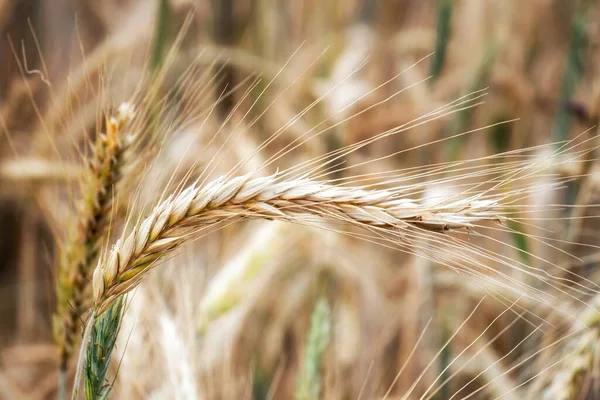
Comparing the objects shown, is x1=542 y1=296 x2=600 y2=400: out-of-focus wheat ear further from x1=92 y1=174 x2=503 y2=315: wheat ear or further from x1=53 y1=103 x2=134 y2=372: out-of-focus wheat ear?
x1=53 y1=103 x2=134 y2=372: out-of-focus wheat ear

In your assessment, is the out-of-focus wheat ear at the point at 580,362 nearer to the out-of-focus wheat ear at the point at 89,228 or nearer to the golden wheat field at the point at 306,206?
the golden wheat field at the point at 306,206

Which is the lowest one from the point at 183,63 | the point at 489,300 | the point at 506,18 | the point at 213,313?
the point at 489,300

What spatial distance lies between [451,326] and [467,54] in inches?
32.9

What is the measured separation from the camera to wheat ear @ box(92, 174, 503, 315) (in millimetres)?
542

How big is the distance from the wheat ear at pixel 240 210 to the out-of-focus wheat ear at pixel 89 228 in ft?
0.63

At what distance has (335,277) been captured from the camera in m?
1.51

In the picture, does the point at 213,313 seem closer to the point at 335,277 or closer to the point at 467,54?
the point at 335,277

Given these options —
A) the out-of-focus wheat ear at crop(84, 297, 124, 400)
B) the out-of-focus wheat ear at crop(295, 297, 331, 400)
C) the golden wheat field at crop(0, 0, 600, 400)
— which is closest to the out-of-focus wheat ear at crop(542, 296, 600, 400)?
the golden wheat field at crop(0, 0, 600, 400)

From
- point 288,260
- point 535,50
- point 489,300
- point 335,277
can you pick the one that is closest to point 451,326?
point 489,300

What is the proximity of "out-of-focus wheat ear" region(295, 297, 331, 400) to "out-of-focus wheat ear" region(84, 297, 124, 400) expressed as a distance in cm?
32

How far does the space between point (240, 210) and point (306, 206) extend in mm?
58

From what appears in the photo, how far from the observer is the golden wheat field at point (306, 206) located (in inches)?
22.9

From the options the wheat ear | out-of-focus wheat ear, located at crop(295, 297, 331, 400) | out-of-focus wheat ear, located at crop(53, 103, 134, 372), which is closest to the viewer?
the wheat ear

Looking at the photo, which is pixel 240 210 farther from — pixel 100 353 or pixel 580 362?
pixel 580 362
